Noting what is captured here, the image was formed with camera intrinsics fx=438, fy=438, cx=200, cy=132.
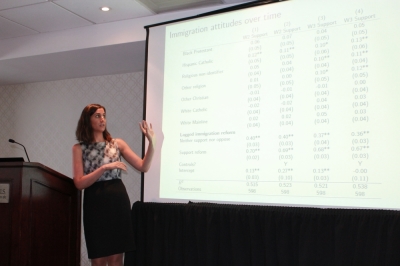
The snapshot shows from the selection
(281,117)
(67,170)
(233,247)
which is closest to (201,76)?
(281,117)

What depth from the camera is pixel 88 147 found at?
2934 mm

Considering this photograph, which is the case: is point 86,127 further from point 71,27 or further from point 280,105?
point 71,27

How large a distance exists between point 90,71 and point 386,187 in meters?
3.24

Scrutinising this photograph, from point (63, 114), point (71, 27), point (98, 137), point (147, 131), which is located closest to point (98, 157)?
point (98, 137)

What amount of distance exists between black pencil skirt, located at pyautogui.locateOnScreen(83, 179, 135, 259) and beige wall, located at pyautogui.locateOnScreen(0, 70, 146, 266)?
5.04ft

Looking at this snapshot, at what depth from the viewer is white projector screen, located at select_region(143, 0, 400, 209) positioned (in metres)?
2.51

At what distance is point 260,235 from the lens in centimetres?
279

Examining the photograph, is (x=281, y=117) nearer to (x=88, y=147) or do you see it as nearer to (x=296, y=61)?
(x=296, y=61)

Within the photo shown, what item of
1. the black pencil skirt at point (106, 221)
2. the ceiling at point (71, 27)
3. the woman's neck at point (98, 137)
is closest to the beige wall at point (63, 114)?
the ceiling at point (71, 27)

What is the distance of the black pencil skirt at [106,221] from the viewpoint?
2793mm

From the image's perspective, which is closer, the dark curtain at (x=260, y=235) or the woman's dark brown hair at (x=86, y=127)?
the dark curtain at (x=260, y=235)

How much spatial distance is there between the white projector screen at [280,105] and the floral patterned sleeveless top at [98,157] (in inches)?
15.2

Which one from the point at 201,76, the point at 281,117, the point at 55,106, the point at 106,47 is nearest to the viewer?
the point at 281,117

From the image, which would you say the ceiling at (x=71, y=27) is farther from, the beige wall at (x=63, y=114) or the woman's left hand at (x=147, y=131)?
the woman's left hand at (x=147, y=131)
